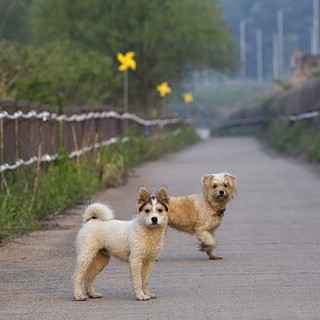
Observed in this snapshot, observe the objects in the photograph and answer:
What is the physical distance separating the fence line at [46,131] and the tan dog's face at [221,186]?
144 inches

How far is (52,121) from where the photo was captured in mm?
19766

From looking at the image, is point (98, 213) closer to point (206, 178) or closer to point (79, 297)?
point (79, 297)

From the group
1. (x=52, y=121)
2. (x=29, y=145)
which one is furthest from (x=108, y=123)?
(x=29, y=145)

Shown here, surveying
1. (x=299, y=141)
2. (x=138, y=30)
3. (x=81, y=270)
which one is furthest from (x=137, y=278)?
(x=138, y=30)

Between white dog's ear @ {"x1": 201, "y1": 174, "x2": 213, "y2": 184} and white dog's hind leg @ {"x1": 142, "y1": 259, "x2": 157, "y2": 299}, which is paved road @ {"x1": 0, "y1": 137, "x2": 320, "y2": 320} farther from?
white dog's ear @ {"x1": 201, "y1": 174, "x2": 213, "y2": 184}

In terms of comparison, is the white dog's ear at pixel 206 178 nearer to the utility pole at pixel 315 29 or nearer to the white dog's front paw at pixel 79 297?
the white dog's front paw at pixel 79 297

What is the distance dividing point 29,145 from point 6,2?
19.8 metres

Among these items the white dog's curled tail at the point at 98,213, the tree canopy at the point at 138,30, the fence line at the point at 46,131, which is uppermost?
the tree canopy at the point at 138,30

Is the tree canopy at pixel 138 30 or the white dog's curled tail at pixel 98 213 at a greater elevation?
the tree canopy at pixel 138 30

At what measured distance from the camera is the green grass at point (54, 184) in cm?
1535

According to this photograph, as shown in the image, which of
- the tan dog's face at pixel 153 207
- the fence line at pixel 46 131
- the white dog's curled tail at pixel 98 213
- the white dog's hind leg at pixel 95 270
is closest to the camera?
the tan dog's face at pixel 153 207

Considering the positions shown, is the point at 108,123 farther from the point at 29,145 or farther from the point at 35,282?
the point at 35,282

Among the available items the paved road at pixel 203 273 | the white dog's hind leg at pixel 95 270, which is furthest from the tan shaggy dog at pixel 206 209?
the white dog's hind leg at pixel 95 270

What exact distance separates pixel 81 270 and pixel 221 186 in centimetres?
292
